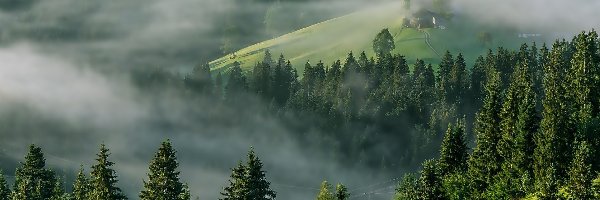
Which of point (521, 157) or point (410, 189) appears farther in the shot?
point (521, 157)

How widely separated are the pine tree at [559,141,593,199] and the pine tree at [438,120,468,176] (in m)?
21.9

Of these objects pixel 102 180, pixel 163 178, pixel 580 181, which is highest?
pixel 102 180

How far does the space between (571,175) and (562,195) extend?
2721mm

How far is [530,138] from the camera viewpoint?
116 m

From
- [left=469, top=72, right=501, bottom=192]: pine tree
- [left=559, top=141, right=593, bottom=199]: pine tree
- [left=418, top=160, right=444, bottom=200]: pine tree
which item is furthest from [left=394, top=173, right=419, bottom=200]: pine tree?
[left=559, top=141, right=593, bottom=199]: pine tree

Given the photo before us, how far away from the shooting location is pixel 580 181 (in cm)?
9994

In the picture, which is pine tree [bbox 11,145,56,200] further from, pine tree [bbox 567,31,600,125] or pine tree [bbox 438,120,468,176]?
pine tree [bbox 567,31,600,125]

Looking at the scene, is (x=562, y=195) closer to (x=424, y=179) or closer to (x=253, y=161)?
(x=424, y=179)

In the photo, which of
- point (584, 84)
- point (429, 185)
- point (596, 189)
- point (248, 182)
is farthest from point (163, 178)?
point (584, 84)

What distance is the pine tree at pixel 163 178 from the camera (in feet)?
374

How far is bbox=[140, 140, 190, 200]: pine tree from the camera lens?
114125 mm

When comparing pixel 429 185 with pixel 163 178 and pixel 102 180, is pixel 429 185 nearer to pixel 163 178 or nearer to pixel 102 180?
pixel 163 178

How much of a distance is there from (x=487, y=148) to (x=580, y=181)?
20964 millimetres

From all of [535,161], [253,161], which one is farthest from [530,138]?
[253,161]
